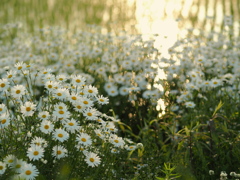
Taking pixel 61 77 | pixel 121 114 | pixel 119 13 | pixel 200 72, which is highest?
pixel 119 13

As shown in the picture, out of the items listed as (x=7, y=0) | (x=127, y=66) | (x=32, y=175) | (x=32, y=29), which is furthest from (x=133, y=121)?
(x=7, y=0)

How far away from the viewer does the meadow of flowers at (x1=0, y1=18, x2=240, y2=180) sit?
7.06 feet

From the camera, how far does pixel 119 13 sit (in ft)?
25.9

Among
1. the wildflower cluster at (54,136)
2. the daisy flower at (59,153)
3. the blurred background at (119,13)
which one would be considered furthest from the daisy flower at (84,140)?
the blurred background at (119,13)

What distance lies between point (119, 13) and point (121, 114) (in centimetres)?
433

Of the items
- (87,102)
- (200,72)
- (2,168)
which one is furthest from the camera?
(200,72)

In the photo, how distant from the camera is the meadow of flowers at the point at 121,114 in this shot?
2.15 metres

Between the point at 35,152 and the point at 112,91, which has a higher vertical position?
the point at 35,152

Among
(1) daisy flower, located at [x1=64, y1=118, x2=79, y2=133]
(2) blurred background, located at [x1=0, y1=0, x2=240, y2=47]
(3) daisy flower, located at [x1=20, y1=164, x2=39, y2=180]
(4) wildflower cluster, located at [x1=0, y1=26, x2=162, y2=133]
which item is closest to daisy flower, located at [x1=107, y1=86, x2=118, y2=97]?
(4) wildflower cluster, located at [x1=0, y1=26, x2=162, y2=133]

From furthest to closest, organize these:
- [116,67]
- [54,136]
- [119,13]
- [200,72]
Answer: [119,13] < [116,67] < [200,72] < [54,136]

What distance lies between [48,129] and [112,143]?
1.62 ft

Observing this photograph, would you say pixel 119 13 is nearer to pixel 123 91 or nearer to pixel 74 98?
pixel 123 91

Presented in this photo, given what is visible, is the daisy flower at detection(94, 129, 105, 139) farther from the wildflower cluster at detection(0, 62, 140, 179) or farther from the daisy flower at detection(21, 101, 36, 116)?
the daisy flower at detection(21, 101, 36, 116)

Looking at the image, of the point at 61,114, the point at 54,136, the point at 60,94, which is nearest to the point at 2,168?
the point at 54,136
